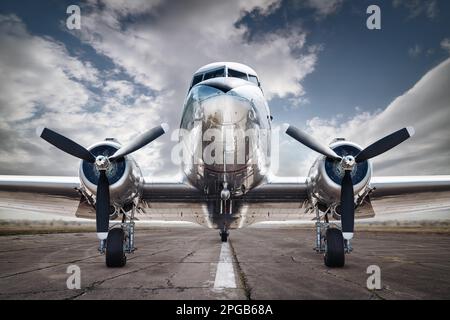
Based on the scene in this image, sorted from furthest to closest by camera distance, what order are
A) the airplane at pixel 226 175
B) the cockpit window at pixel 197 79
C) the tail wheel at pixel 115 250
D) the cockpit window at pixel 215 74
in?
1. the cockpit window at pixel 197 79
2. the cockpit window at pixel 215 74
3. the airplane at pixel 226 175
4. the tail wheel at pixel 115 250

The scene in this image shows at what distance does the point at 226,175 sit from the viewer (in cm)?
981

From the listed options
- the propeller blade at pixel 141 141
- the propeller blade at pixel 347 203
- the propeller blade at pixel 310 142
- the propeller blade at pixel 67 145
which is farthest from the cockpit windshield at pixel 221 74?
the propeller blade at pixel 347 203

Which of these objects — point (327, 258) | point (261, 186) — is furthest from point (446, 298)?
point (261, 186)

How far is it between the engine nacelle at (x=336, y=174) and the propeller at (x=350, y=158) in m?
0.50

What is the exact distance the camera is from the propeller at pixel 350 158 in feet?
27.2

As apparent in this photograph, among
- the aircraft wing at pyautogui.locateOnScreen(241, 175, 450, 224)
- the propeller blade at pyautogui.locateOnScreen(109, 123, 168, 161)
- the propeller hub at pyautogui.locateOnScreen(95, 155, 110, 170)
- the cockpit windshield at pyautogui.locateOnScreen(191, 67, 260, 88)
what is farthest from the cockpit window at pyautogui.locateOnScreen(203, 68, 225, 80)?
the aircraft wing at pyautogui.locateOnScreen(241, 175, 450, 224)

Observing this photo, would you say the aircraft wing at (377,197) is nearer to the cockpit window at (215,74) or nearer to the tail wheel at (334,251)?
the tail wheel at (334,251)

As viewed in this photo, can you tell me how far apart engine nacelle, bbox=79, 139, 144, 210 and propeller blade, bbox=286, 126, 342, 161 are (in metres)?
5.13

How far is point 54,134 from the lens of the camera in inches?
334

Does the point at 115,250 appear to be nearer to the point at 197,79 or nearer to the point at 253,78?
the point at 197,79

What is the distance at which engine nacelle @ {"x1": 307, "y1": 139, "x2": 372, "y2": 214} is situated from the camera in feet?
30.5

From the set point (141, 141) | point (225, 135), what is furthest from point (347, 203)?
point (141, 141)

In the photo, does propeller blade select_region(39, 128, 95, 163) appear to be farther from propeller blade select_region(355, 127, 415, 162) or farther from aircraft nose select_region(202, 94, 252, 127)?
propeller blade select_region(355, 127, 415, 162)
